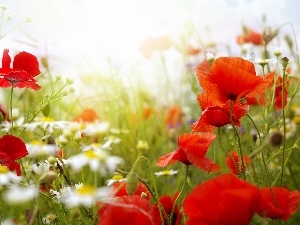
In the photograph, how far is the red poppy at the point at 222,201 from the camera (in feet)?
1.97

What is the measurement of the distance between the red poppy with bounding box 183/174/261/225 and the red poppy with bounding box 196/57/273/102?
→ 0.21m

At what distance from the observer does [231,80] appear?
2.63ft

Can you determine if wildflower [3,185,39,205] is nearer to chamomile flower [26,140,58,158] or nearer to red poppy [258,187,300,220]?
chamomile flower [26,140,58,158]

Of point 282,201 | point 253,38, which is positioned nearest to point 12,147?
point 282,201

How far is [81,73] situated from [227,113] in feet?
5.08

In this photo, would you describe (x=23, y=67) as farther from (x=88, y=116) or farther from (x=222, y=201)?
(x=88, y=116)

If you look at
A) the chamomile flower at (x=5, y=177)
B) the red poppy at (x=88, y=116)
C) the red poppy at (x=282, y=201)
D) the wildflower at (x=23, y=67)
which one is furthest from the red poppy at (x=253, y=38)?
the chamomile flower at (x=5, y=177)

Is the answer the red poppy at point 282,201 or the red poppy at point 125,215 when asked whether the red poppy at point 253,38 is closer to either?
the red poppy at point 282,201

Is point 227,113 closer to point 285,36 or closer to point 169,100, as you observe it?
point 285,36

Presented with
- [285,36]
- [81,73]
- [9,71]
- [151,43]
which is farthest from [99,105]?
[9,71]

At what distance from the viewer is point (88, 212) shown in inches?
34.4

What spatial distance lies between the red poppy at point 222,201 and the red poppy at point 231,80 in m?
0.21

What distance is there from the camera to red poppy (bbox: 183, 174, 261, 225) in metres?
0.60

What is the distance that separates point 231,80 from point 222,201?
25 centimetres
